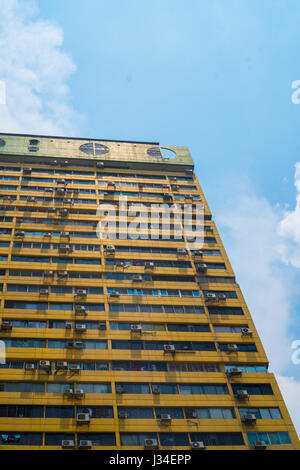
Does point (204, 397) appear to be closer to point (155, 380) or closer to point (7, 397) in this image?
point (155, 380)

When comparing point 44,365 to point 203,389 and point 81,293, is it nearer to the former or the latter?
point 81,293

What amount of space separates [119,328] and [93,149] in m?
27.1

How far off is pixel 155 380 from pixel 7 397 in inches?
423

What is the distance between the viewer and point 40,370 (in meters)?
31.0

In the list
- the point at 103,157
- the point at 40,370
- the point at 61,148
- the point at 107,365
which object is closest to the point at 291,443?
the point at 107,365

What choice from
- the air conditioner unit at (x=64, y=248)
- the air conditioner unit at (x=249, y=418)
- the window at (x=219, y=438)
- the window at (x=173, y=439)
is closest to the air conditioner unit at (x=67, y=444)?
the window at (x=173, y=439)

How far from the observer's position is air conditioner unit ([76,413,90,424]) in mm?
28203

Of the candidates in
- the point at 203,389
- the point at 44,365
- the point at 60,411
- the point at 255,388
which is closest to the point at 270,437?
the point at 255,388

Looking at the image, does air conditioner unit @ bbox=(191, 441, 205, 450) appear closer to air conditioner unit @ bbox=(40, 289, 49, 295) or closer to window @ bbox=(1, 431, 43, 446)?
window @ bbox=(1, 431, 43, 446)

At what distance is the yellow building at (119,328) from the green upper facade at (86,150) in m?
1.58

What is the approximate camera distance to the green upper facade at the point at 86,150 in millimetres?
51469

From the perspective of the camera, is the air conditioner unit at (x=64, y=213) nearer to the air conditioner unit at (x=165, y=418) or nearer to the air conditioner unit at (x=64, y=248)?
the air conditioner unit at (x=64, y=248)

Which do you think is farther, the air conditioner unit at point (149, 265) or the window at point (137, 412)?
the air conditioner unit at point (149, 265)
